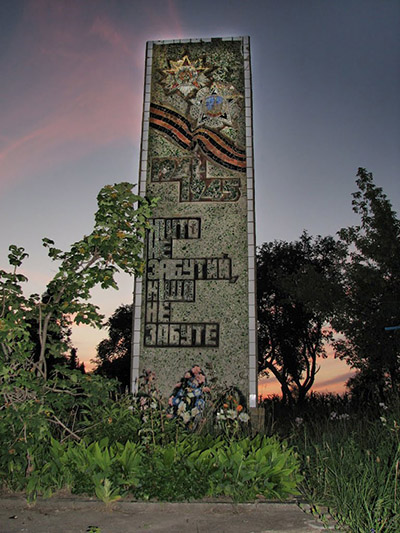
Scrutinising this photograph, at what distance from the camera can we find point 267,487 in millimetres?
4105

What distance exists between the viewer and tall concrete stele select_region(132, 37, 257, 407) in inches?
300

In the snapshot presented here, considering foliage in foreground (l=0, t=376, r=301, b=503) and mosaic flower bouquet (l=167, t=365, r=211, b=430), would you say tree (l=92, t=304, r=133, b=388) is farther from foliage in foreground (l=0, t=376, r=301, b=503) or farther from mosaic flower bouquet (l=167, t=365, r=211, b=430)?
foliage in foreground (l=0, t=376, r=301, b=503)

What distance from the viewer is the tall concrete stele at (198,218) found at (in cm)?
Answer: 761

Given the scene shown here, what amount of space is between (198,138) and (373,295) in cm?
892

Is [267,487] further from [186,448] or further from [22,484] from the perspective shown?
[22,484]

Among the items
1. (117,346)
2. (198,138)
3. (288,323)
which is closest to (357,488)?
(198,138)

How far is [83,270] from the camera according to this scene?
6.10 meters

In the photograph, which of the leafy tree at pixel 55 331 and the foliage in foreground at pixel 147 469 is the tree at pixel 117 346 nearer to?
the leafy tree at pixel 55 331

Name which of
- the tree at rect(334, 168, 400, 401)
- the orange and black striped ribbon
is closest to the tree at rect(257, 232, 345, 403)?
the tree at rect(334, 168, 400, 401)

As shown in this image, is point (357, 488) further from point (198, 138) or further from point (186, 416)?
point (198, 138)

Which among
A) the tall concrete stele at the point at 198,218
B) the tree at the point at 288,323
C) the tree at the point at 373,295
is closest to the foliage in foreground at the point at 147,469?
the tall concrete stele at the point at 198,218

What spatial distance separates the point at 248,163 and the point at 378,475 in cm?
547

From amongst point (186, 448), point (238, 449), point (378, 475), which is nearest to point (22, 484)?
point (186, 448)

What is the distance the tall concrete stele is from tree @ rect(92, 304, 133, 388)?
15.4 meters
